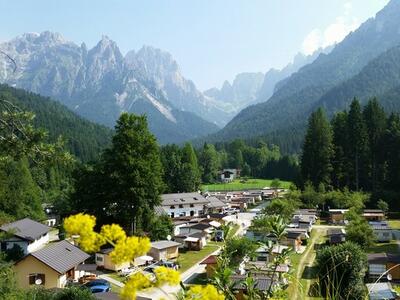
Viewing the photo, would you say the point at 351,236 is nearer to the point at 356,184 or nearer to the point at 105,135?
the point at 356,184

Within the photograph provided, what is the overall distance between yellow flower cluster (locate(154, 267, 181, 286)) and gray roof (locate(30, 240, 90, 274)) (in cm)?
2352

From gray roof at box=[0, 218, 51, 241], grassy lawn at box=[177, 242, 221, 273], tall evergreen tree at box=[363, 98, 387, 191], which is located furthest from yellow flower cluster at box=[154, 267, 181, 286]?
tall evergreen tree at box=[363, 98, 387, 191]

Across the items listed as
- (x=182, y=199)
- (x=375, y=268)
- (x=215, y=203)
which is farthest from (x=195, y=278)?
(x=215, y=203)

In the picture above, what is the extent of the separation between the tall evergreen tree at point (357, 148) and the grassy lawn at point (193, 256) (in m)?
25.6

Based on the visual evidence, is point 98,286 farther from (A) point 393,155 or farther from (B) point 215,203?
(A) point 393,155

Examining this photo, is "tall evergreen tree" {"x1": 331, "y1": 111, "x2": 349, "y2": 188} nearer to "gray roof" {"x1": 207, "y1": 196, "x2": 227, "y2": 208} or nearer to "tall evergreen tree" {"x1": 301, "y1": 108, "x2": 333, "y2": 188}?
"tall evergreen tree" {"x1": 301, "y1": 108, "x2": 333, "y2": 188}

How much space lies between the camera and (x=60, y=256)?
25.4m

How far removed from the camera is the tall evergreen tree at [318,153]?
182 feet

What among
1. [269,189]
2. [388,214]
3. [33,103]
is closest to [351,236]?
[388,214]

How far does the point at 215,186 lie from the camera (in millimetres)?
93125

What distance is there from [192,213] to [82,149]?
200ft

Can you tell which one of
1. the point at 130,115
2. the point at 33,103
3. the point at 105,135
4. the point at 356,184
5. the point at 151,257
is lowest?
the point at 151,257

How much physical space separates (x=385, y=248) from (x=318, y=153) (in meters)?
22.2

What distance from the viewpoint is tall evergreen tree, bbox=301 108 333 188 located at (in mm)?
55562
